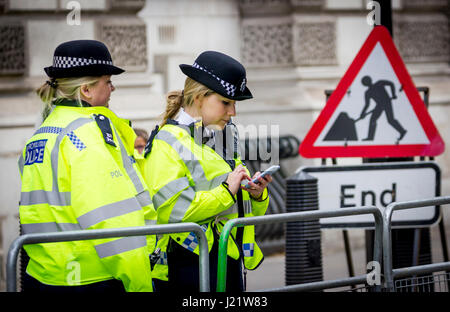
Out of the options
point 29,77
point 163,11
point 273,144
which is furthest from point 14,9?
point 273,144

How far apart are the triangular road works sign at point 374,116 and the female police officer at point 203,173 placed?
4.51 feet

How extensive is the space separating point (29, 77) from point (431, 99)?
4.35 metres

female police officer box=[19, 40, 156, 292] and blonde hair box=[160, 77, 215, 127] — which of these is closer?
female police officer box=[19, 40, 156, 292]

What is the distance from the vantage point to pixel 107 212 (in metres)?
3.23

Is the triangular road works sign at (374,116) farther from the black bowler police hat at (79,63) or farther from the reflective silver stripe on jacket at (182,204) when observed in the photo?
the black bowler police hat at (79,63)

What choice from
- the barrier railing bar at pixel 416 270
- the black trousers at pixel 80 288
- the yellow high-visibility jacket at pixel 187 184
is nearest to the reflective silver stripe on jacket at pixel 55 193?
the black trousers at pixel 80 288

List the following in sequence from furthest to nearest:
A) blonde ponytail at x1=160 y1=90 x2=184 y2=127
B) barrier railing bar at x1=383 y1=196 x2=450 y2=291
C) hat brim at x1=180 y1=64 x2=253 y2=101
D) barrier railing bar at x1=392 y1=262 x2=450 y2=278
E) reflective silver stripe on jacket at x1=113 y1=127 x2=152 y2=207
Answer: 1. barrier railing bar at x1=392 y1=262 x2=450 y2=278
2. barrier railing bar at x1=383 y1=196 x2=450 y2=291
3. blonde ponytail at x1=160 y1=90 x2=184 y2=127
4. hat brim at x1=180 y1=64 x2=253 y2=101
5. reflective silver stripe on jacket at x1=113 y1=127 x2=152 y2=207

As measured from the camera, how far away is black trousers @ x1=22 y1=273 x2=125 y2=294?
10.6ft

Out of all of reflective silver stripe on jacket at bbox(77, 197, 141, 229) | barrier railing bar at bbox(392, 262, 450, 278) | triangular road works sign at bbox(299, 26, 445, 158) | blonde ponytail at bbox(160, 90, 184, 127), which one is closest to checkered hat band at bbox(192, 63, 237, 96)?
blonde ponytail at bbox(160, 90, 184, 127)

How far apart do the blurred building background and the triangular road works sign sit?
252 cm

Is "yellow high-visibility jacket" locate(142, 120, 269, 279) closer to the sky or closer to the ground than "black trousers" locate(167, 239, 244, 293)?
closer to the sky

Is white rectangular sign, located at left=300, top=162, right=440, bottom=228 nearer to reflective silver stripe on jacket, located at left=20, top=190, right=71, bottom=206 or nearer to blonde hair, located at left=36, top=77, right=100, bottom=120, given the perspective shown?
blonde hair, located at left=36, top=77, right=100, bottom=120

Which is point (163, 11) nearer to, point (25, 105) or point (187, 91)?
point (25, 105)

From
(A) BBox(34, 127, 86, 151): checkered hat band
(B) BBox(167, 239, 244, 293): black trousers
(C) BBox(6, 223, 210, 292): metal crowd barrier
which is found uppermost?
(A) BBox(34, 127, 86, 151): checkered hat band
